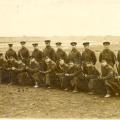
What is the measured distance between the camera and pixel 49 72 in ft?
34.3

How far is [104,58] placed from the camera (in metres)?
9.51

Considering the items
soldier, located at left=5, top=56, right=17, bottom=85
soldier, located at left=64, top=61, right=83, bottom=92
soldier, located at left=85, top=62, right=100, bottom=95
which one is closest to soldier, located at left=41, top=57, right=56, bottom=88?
soldier, located at left=64, top=61, right=83, bottom=92

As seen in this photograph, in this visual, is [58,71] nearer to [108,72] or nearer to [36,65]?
[36,65]

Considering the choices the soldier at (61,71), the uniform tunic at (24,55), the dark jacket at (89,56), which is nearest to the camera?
the dark jacket at (89,56)

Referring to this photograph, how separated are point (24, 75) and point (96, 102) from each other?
10.3ft

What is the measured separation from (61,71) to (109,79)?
170 centimetres

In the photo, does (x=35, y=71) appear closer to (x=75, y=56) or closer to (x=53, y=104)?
(x=75, y=56)

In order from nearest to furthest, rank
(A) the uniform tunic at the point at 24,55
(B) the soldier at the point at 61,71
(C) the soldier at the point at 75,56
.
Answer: (C) the soldier at the point at 75,56 < (B) the soldier at the point at 61,71 < (A) the uniform tunic at the point at 24,55

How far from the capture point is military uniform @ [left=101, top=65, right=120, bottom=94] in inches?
353

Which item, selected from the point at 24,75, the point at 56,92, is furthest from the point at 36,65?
the point at 56,92

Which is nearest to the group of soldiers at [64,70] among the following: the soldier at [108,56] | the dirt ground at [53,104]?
the soldier at [108,56]

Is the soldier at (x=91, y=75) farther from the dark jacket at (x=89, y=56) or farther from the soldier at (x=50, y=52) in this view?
the soldier at (x=50, y=52)

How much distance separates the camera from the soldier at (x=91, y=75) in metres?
9.36
